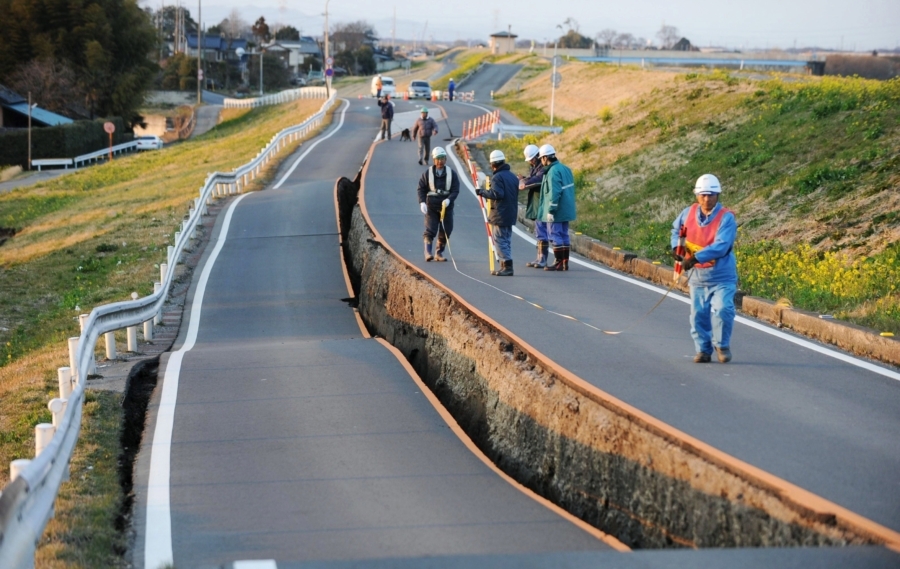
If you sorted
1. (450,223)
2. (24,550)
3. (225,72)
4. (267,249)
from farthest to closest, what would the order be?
(225,72) → (267,249) → (450,223) → (24,550)

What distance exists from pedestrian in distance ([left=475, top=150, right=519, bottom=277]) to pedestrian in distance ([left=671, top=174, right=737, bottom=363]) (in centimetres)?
537

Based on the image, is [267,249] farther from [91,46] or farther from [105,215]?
[91,46]

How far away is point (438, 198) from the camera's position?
15.6 meters

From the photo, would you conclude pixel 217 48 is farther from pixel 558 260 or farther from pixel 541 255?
pixel 558 260

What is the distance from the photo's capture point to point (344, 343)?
12.4m

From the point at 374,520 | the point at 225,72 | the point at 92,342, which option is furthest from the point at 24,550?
the point at 225,72

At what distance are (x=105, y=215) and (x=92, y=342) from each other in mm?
20731

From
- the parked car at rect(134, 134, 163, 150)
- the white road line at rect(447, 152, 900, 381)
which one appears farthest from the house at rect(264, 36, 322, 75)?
the white road line at rect(447, 152, 900, 381)

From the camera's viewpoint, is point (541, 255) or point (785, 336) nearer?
point (785, 336)

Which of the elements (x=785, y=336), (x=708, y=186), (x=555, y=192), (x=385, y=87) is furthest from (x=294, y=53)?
(x=708, y=186)

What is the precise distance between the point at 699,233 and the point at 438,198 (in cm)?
709

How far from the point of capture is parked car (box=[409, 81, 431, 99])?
2432 inches

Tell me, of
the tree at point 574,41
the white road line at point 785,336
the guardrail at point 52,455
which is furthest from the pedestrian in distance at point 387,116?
the tree at point 574,41

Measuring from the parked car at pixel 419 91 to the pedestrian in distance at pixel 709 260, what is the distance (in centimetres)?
5372
